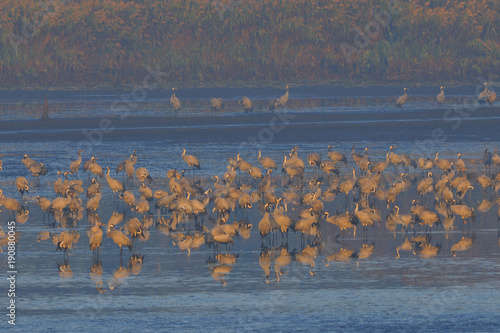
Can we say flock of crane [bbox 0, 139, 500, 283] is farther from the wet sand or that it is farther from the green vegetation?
the green vegetation

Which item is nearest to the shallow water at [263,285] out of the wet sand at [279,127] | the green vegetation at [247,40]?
the wet sand at [279,127]

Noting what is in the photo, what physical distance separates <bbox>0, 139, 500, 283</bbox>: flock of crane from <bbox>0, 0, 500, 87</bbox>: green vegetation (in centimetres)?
4533

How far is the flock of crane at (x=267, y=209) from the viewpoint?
20438mm

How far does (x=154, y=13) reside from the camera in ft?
278

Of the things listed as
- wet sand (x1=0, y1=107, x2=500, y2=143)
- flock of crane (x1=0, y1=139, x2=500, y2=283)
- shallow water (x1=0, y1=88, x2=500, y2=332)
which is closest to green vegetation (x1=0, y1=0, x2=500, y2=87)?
wet sand (x1=0, y1=107, x2=500, y2=143)

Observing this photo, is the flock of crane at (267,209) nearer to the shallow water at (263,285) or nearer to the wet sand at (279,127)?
the shallow water at (263,285)

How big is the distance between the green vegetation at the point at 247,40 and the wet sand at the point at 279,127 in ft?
79.6

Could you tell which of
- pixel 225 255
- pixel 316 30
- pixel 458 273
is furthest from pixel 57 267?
pixel 316 30

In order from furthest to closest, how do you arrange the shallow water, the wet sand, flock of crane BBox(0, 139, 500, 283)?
the wet sand < flock of crane BBox(0, 139, 500, 283) < the shallow water

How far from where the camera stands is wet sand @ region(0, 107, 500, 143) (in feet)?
138

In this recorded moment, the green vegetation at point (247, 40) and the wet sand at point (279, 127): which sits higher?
the green vegetation at point (247, 40)

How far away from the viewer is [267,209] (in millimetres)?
21844

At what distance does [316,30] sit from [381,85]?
12824 millimetres

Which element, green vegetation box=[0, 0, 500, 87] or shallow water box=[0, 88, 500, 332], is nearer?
shallow water box=[0, 88, 500, 332]
